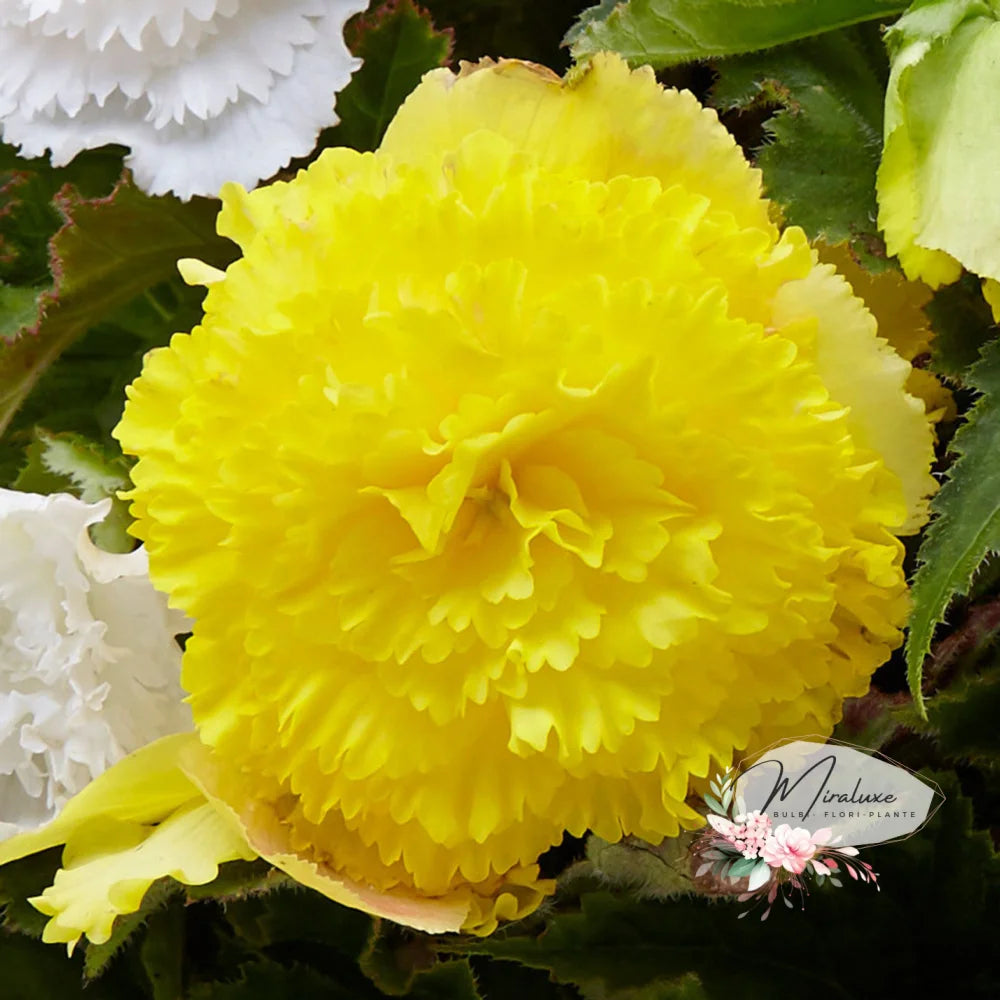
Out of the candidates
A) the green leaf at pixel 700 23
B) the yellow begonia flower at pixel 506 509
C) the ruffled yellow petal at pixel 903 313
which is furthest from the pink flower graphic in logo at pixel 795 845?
the green leaf at pixel 700 23

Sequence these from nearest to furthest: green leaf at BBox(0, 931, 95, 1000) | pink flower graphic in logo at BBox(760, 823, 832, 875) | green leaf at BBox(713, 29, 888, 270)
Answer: pink flower graphic in logo at BBox(760, 823, 832, 875) → green leaf at BBox(713, 29, 888, 270) → green leaf at BBox(0, 931, 95, 1000)

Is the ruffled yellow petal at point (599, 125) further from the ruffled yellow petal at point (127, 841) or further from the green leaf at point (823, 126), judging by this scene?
the ruffled yellow petal at point (127, 841)

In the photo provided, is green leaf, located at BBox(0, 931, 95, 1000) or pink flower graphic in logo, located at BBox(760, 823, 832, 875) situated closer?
pink flower graphic in logo, located at BBox(760, 823, 832, 875)

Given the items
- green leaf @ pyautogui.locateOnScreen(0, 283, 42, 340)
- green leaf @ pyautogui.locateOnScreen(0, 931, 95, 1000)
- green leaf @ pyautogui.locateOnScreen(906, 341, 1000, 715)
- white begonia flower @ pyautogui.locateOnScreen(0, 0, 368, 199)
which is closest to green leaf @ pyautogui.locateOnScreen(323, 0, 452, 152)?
white begonia flower @ pyautogui.locateOnScreen(0, 0, 368, 199)

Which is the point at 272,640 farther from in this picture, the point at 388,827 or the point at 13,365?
the point at 13,365

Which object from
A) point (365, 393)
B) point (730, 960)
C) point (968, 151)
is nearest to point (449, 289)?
point (365, 393)

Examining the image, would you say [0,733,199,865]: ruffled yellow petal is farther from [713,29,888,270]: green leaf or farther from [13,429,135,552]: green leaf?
[713,29,888,270]: green leaf
